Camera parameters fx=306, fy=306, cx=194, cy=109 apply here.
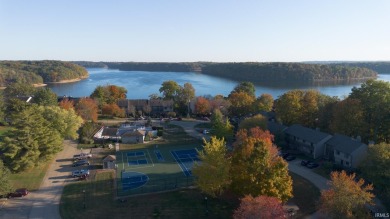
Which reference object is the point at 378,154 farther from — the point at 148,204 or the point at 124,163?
the point at 124,163

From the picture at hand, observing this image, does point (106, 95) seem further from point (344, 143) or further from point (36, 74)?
point (36, 74)

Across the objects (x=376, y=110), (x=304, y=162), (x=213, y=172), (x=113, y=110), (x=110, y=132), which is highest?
(x=376, y=110)

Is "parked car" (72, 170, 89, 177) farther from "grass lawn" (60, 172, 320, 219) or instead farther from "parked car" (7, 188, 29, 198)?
"parked car" (7, 188, 29, 198)

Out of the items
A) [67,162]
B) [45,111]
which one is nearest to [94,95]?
[45,111]

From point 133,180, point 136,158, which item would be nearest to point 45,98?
point 136,158

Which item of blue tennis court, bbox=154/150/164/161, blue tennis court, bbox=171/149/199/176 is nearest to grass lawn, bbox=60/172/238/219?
blue tennis court, bbox=171/149/199/176

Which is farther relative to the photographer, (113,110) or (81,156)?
(113,110)

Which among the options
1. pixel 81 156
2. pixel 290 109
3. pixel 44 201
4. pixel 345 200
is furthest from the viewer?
pixel 290 109
